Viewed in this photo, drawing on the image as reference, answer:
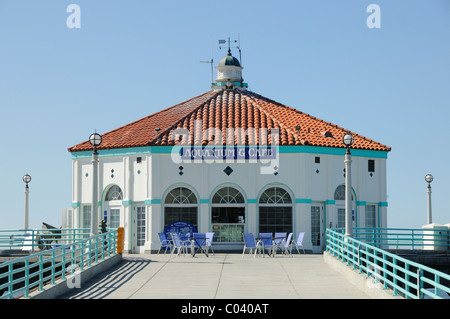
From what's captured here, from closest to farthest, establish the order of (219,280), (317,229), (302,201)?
(219,280), (302,201), (317,229)

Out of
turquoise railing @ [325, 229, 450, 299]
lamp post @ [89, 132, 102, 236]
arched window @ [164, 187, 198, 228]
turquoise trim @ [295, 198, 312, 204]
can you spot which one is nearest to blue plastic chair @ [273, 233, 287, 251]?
turquoise trim @ [295, 198, 312, 204]

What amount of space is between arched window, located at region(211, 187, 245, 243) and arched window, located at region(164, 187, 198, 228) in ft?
2.63

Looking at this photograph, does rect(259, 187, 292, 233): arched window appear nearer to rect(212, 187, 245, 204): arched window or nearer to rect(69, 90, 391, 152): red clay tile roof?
rect(212, 187, 245, 204): arched window

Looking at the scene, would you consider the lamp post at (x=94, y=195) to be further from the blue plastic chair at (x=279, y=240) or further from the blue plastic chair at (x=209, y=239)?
the blue plastic chair at (x=279, y=240)

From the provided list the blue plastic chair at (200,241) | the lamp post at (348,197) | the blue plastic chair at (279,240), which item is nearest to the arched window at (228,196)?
the blue plastic chair at (200,241)

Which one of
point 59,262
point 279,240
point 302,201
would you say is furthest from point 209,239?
point 59,262

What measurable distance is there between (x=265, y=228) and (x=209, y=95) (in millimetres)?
8657

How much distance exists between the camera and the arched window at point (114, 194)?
3091 centimetres

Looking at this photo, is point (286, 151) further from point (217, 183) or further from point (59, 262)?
point (59, 262)

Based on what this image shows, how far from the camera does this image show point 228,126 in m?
31.5

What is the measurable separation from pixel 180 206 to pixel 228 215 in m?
1.97

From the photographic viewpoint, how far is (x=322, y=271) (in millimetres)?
21844
